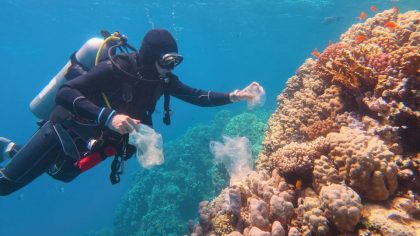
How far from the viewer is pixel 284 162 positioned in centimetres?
379

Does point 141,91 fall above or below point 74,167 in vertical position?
above

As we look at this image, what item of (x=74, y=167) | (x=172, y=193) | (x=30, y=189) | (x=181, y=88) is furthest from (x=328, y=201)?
(x=30, y=189)

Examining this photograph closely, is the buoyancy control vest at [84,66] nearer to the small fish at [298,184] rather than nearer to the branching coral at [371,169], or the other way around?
the small fish at [298,184]

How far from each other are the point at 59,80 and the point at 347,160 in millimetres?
4941

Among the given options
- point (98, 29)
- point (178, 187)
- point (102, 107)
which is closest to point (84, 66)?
point (102, 107)

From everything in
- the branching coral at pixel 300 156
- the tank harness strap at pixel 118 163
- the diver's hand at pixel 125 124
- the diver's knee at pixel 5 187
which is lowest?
the diver's knee at pixel 5 187

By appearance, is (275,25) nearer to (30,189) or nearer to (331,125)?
(331,125)

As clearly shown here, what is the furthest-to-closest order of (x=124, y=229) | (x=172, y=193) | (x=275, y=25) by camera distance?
(x=275, y=25)
(x=124, y=229)
(x=172, y=193)

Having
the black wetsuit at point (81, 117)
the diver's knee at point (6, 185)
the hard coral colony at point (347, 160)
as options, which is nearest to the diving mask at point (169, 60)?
the black wetsuit at point (81, 117)

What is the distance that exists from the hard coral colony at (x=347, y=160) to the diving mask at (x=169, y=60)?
2078 millimetres

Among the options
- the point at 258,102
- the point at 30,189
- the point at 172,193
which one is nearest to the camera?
the point at 258,102

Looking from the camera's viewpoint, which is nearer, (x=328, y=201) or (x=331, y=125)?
(x=328, y=201)

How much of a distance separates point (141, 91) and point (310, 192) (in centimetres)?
293

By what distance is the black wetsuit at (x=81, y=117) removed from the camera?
13.8ft
